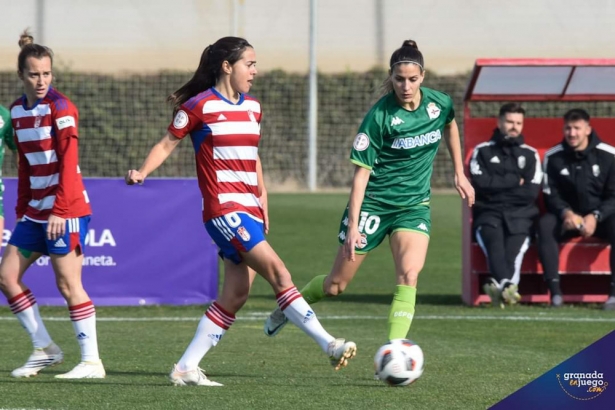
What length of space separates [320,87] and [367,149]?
16121mm

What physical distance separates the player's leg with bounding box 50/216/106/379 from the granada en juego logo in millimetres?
2998

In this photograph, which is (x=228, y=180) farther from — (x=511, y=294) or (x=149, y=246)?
(x=511, y=294)

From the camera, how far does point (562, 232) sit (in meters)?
11.2

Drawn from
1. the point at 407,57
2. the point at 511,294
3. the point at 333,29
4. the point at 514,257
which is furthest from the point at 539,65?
the point at 333,29

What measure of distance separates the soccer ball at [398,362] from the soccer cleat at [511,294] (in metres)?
4.66

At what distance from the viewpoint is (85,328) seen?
7.04 metres

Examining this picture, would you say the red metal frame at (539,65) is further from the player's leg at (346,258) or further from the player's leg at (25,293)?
the player's leg at (25,293)

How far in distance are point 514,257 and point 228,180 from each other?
17.2ft

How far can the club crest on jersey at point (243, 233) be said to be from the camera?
645 cm

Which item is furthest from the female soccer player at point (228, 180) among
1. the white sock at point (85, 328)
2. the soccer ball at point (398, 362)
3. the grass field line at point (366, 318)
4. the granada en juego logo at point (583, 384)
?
the grass field line at point (366, 318)

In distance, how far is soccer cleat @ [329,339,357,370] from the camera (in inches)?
245

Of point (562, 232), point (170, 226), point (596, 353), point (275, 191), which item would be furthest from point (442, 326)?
point (275, 191)

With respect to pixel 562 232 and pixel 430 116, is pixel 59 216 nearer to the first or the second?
pixel 430 116

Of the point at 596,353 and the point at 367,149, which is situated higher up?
the point at 367,149
